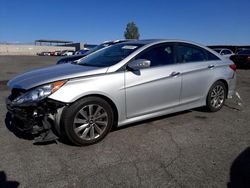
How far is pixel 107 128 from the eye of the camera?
3691 millimetres

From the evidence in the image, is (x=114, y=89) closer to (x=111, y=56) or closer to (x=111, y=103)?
(x=111, y=103)

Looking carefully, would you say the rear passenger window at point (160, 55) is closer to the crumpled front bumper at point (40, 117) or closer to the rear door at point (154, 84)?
the rear door at point (154, 84)

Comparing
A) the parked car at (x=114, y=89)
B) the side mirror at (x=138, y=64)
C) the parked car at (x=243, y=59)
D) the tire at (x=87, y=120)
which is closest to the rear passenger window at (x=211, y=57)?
the parked car at (x=114, y=89)

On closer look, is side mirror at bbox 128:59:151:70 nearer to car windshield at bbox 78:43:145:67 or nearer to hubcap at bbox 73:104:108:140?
car windshield at bbox 78:43:145:67

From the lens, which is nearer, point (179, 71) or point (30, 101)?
point (30, 101)

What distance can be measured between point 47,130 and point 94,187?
3.85 feet

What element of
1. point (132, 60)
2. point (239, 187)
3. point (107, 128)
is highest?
point (132, 60)

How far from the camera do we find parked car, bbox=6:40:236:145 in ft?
10.8

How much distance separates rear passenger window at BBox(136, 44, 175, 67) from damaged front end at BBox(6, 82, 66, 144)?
157cm

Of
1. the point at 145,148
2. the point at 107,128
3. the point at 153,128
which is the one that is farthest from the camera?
the point at 153,128

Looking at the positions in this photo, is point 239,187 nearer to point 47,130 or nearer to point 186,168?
point 186,168

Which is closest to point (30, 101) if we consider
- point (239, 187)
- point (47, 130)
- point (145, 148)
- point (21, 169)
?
point (47, 130)

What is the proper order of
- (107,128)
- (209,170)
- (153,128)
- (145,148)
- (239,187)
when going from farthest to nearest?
(153,128) < (107,128) < (145,148) < (209,170) < (239,187)

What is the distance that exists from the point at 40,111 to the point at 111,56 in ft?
5.46
